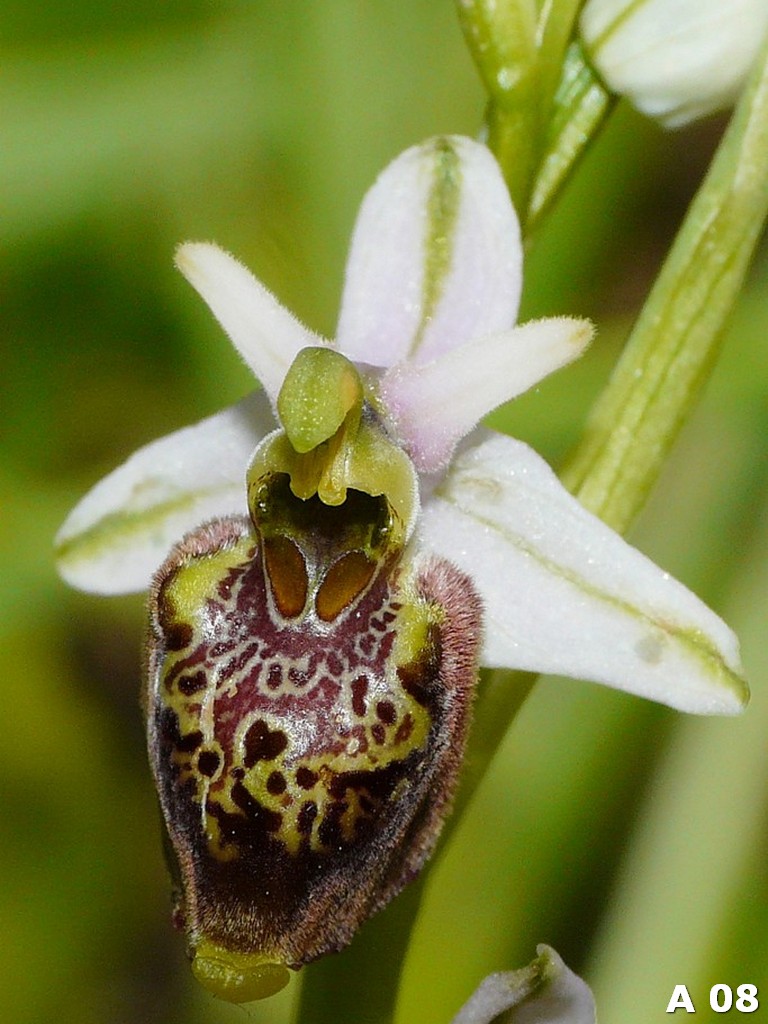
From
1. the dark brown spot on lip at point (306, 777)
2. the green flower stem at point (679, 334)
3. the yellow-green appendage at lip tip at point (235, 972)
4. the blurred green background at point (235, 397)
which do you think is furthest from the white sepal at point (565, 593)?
the blurred green background at point (235, 397)

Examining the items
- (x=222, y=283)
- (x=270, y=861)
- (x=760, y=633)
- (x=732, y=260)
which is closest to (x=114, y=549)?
(x=222, y=283)

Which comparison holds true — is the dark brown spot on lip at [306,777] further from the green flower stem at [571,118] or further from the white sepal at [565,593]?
the green flower stem at [571,118]

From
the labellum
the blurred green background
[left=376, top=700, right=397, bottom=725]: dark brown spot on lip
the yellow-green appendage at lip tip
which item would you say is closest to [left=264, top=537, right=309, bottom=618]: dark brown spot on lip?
the labellum

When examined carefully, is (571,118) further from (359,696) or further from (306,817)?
(306,817)

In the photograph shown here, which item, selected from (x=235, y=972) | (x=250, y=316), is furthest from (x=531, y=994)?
(x=250, y=316)

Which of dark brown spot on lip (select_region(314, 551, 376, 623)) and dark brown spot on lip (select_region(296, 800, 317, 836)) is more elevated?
dark brown spot on lip (select_region(314, 551, 376, 623))

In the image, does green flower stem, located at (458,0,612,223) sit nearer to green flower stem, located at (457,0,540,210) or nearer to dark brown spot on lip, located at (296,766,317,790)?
green flower stem, located at (457,0,540,210)

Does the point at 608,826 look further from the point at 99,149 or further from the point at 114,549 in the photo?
the point at 99,149
